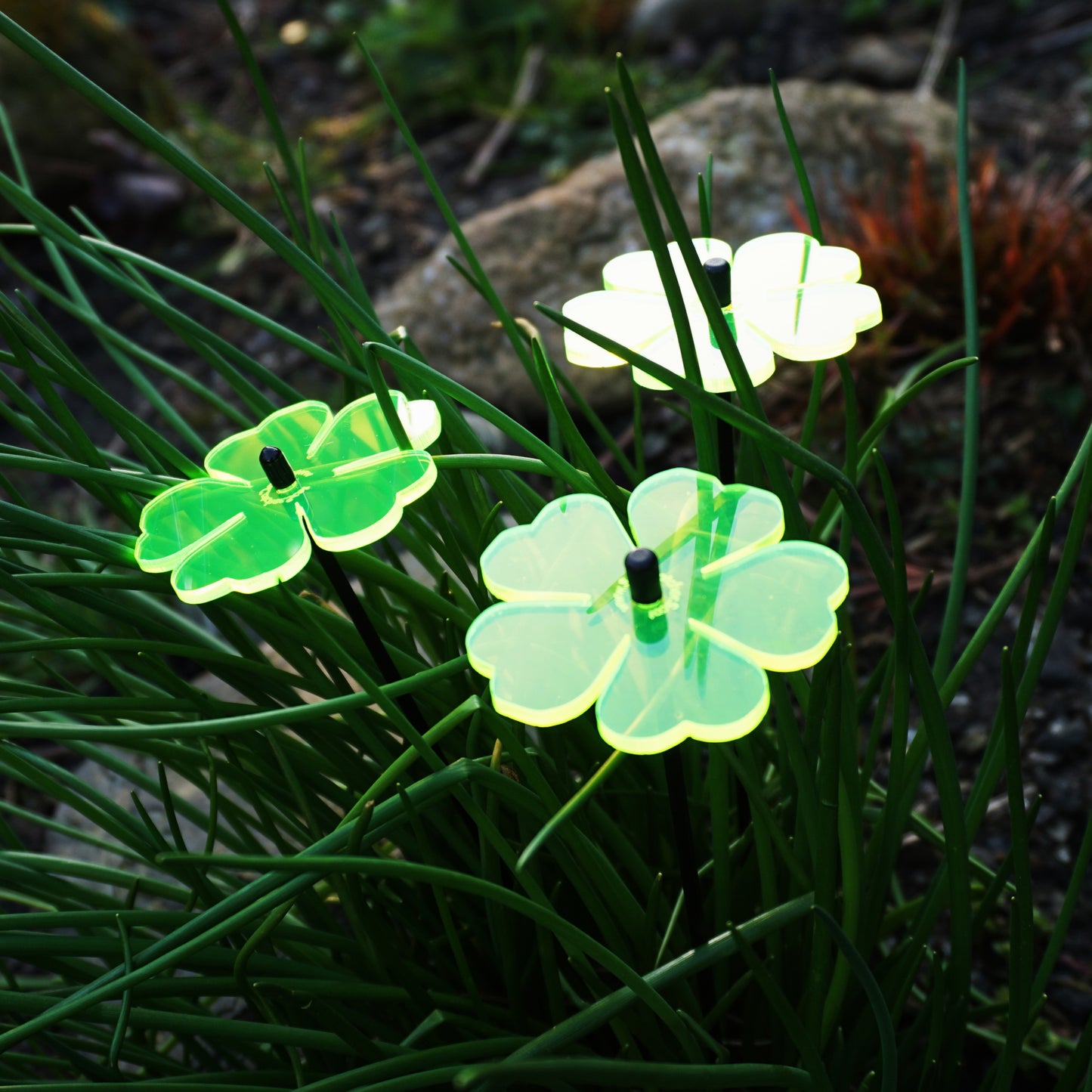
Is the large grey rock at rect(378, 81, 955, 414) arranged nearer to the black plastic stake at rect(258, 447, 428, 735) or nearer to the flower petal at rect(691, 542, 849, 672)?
the black plastic stake at rect(258, 447, 428, 735)

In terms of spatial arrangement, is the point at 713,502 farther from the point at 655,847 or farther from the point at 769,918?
the point at 655,847

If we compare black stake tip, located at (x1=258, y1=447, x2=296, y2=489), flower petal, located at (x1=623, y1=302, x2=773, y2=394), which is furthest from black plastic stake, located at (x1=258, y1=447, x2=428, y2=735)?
flower petal, located at (x1=623, y1=302, x2=773, y2=394)

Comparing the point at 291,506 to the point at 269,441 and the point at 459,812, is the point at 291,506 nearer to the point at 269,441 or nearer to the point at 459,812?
the point at 269,441

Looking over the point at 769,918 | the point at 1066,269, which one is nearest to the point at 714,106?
the point at 1066,269

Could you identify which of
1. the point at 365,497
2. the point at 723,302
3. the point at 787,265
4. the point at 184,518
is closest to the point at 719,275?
the point at 723,302

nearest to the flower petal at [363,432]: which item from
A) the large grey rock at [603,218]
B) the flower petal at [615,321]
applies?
the flower petal at [615,321]

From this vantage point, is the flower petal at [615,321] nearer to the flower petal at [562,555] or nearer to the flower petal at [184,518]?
the flower petal at [562,555]
